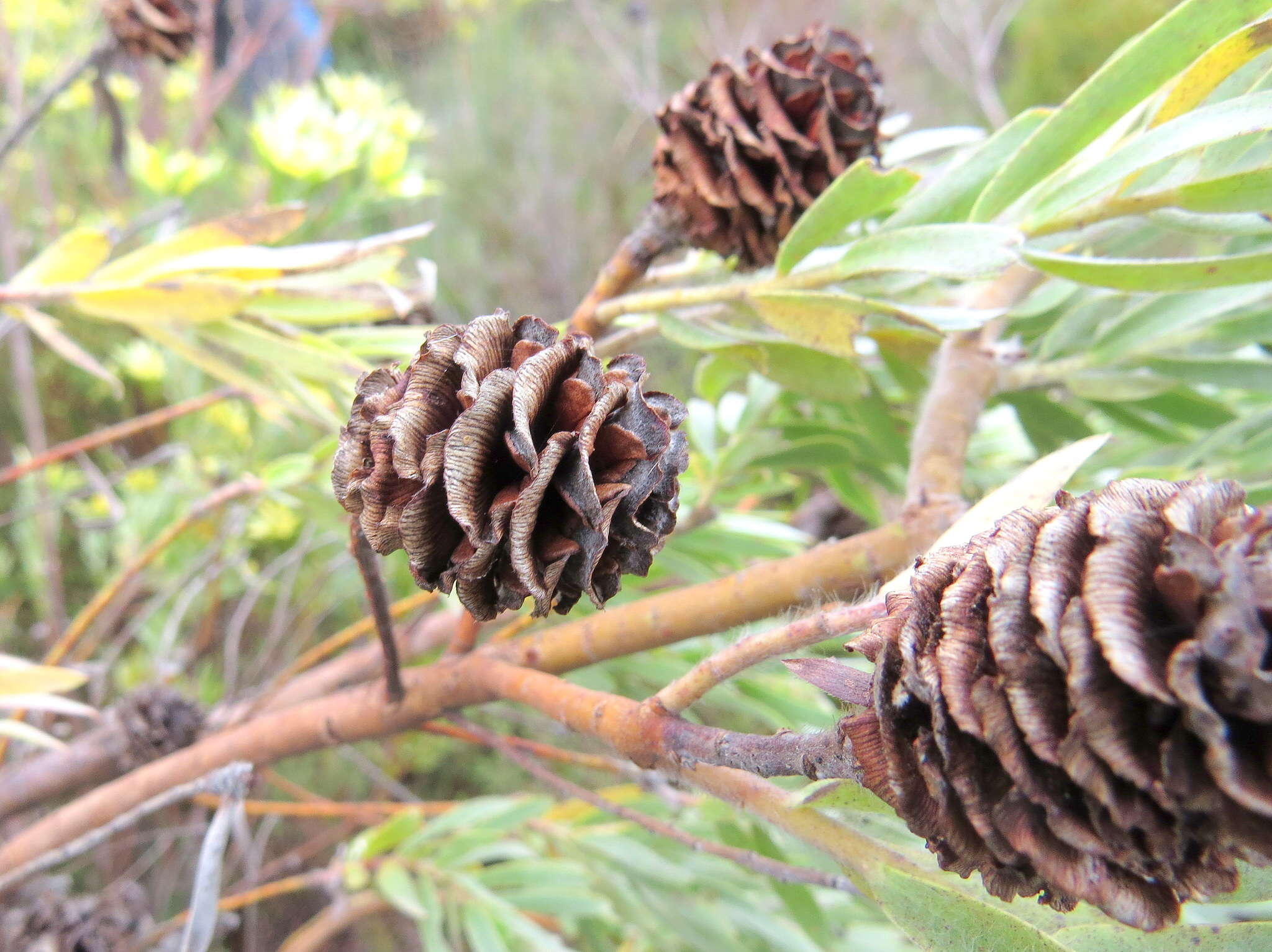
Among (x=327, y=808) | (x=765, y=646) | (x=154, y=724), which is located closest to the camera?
(x=765, y=646)

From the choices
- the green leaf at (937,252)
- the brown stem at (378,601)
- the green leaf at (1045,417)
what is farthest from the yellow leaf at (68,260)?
the green leaf at (1045,417)

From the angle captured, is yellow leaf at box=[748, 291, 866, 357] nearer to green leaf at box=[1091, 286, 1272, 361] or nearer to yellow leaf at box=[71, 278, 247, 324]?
green leaf at box=[1091, 286, 1272, 361]

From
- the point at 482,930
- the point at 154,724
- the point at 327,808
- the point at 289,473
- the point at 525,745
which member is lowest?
the point at 482,930

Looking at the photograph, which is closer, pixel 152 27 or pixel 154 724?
pixel 154 724

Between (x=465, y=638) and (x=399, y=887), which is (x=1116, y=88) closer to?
(x=465, y=638)

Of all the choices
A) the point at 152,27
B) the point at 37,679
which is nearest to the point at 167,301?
the point at 37,679

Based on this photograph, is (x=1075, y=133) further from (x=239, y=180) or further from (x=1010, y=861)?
(x=239, y=180)
